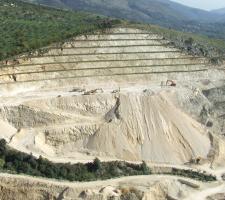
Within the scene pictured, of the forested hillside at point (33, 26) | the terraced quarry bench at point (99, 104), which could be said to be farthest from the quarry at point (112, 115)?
the forested hillside at point (33, 26)

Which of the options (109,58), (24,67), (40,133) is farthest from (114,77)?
(40,133)

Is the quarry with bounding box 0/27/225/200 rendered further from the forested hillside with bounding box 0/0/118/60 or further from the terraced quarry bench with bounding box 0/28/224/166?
the forested hillside with bounding box 0/0/118/60

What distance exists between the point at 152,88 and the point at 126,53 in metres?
9.86

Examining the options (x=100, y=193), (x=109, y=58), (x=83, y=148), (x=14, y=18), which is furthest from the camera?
(x=14, y=18)

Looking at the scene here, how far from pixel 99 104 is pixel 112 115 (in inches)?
80.7

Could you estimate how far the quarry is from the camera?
54.8m

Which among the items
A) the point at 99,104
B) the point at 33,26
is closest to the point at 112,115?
the point at 99,104

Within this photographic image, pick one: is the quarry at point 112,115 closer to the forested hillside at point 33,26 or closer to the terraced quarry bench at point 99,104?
the terraced quarry bench at point 99,104

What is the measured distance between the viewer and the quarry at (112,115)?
5481 centimetres

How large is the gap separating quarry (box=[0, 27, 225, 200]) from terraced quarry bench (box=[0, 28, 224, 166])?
115 mm

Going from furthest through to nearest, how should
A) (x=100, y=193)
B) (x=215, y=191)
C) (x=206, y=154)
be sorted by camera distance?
(x=206, y=154)
(x=215, y=191)
(x=100, y=193)

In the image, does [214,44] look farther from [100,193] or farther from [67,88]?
[100,193]

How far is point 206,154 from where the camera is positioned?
67.8 meters

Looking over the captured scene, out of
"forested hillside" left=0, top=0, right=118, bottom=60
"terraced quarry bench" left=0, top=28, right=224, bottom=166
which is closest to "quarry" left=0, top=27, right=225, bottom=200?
"terraced quarry bench" left=0, top=28, right=224, bottom=166
